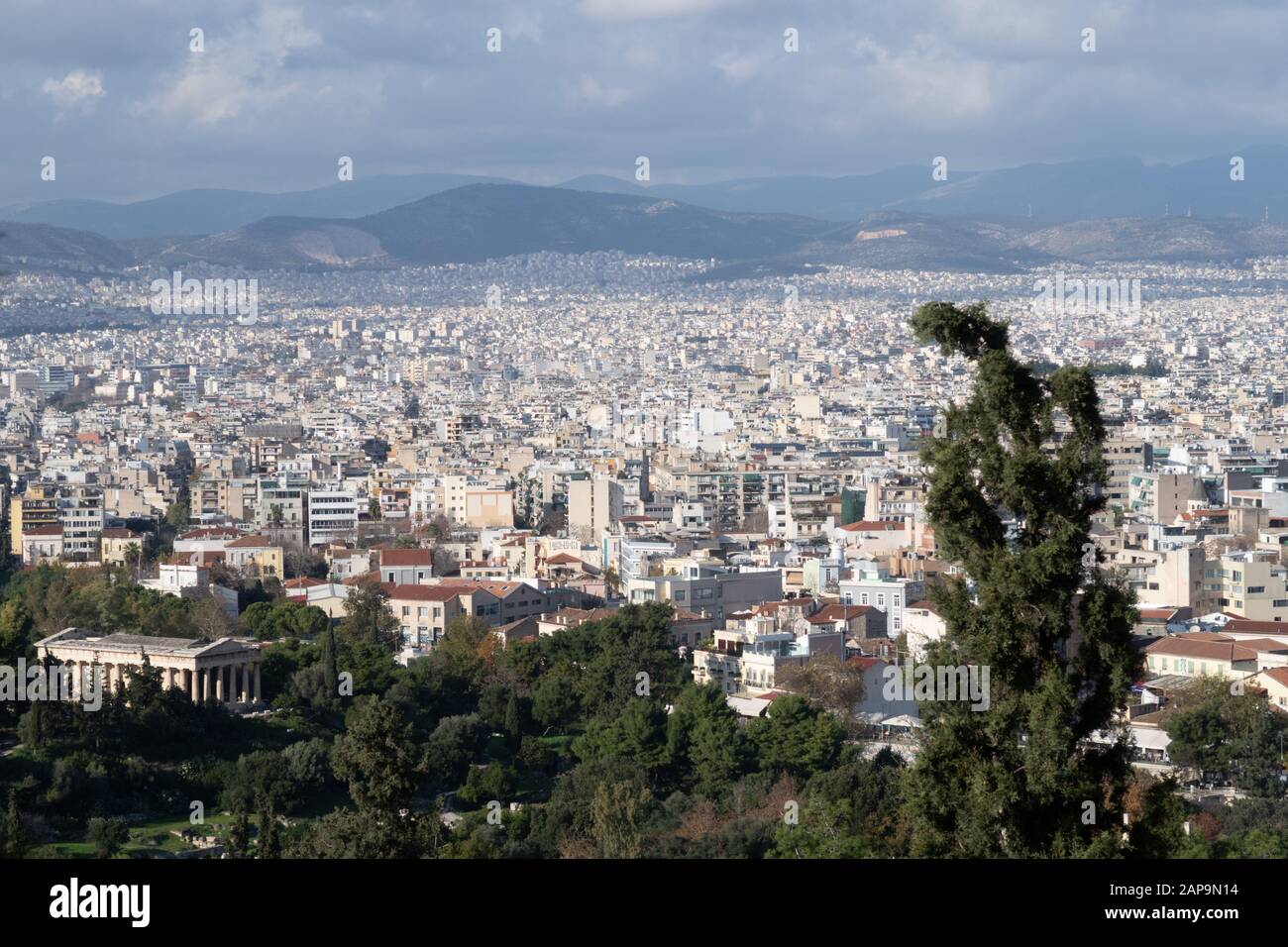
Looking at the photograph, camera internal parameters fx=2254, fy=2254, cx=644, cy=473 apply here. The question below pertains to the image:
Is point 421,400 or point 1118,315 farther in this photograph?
point 1118,315

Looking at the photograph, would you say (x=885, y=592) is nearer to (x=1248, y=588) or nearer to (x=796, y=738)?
(x=1248, y=588)

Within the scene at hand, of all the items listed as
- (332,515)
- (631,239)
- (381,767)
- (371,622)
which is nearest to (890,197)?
(631,239)

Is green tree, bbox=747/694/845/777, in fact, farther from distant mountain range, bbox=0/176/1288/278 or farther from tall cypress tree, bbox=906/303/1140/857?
distant mountain range, bbox=0/176/1288/278

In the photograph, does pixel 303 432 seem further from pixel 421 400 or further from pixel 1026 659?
pixel 1026 659

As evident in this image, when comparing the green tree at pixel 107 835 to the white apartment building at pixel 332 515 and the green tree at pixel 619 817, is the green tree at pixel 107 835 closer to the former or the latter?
the green tree at pixel 619 817

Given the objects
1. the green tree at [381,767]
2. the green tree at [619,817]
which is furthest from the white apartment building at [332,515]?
the green tree at [381,767]

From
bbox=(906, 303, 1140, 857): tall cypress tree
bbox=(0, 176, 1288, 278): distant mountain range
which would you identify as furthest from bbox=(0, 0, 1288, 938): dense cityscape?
bbox=(0, 176, 1288, 278): distant mountain range
